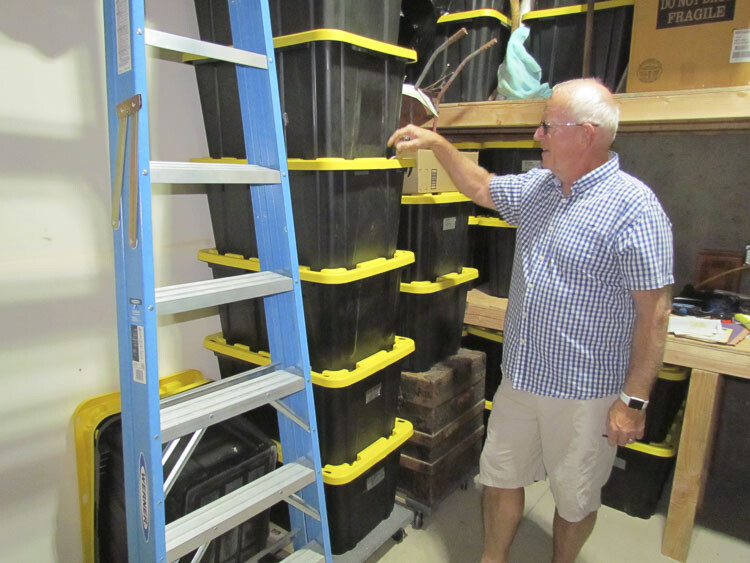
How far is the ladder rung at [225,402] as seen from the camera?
1.01m

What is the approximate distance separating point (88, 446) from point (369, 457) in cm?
86

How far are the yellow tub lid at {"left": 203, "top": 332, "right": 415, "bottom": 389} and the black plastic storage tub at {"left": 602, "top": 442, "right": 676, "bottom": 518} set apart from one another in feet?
3.39

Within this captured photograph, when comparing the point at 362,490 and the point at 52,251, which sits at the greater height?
the point at 52,251

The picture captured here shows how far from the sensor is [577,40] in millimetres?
2070

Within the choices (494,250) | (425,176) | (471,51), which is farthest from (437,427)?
(471,51)

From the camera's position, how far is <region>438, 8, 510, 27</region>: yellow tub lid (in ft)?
6.98

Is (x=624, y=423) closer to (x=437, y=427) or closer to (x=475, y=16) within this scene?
(x=437, y=427)

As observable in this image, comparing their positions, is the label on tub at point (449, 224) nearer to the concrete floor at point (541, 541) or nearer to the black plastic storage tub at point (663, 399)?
the black plastic storage tub at point (663, 399)

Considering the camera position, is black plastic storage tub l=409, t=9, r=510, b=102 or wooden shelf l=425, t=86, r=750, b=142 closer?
wooden shelf l=425, t=86, r=750, b=142

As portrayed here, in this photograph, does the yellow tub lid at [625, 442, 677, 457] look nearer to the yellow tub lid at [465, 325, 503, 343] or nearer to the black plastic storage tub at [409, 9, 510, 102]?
the yellow tub lid at [465, 325, 503, 343]

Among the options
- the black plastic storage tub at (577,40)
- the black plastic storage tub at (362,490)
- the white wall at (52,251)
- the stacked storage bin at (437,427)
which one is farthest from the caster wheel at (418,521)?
the black plastic storage tub at (577,40)

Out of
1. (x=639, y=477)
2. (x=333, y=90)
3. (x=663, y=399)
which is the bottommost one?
(x=639, y=477)

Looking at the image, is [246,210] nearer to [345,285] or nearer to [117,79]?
[345,285]

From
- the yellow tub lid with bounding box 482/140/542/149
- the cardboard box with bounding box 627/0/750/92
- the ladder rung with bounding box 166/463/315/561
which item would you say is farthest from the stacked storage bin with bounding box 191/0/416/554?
the cardboard box with bounding box 627/0/750/92
